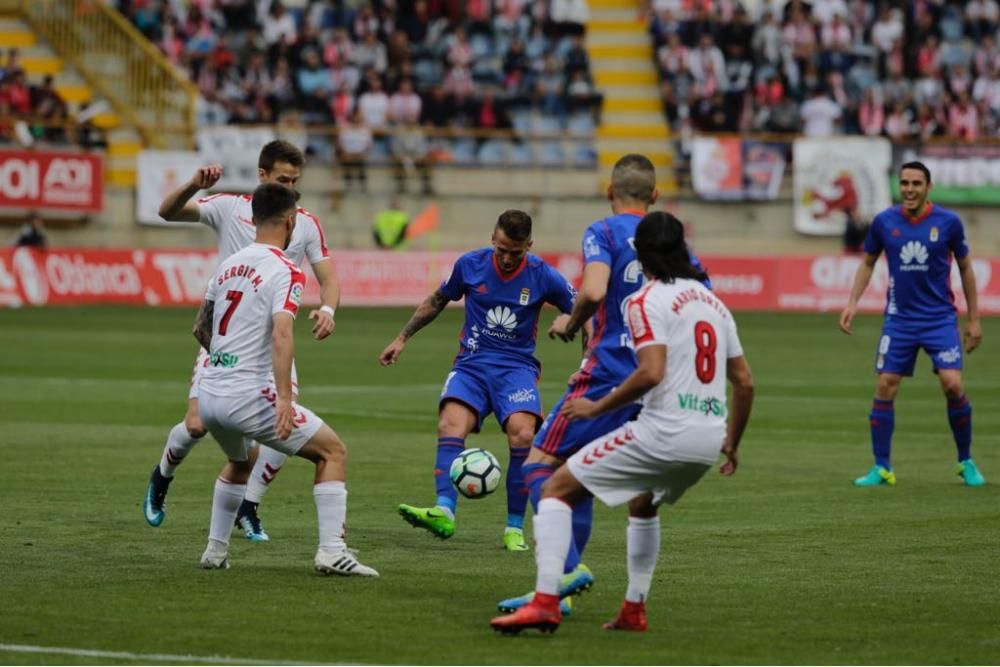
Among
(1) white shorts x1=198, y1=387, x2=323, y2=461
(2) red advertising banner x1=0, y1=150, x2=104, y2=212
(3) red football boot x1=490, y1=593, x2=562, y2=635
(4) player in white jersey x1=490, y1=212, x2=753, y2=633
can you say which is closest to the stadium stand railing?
(2) red advertising banner x1=0, y1=150, x2=104, y2=212

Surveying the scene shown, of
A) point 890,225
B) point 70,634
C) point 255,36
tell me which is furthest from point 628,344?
point 255,36

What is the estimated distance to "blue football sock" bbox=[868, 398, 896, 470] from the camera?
48.8 feet

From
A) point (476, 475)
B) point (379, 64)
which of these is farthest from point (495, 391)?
point (379, 64)

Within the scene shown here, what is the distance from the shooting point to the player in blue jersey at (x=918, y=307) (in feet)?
48.9

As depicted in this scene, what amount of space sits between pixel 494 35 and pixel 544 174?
437 cm

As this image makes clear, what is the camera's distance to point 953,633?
8.27m

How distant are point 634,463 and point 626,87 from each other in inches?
1511

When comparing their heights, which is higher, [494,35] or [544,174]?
[494,35]

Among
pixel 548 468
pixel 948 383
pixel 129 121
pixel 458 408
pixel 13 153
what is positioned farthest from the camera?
pixel 129 121

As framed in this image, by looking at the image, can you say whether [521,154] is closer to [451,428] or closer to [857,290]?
[857,290]

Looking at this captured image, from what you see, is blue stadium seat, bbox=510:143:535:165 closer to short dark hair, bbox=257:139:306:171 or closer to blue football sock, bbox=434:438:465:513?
blue football sock, bbox=434:438:465:513

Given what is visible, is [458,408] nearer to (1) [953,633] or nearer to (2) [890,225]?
(1) [953,633]

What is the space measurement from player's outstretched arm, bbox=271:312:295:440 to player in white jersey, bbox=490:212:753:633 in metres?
1.69

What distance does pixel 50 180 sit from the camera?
39.4 metres
